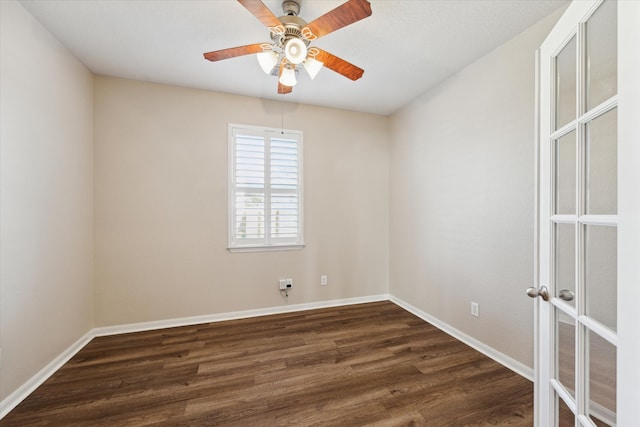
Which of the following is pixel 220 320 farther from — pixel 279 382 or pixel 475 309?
pixel 475 309

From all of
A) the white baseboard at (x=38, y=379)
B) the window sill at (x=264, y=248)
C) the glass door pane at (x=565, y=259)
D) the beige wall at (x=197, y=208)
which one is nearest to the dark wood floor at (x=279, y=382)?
the white baseboard at (x=38, y=379)

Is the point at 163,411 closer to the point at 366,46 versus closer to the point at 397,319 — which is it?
the point at 397,319

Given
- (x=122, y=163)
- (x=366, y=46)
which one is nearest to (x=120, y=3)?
(x=122, y=163)

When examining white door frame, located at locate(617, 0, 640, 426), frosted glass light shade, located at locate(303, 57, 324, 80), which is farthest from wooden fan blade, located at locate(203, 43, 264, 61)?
white door frame, located at locate(617, 0, 640, 426)

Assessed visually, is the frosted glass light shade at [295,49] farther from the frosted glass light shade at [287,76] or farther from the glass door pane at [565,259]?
the glass door pane at [565,259]

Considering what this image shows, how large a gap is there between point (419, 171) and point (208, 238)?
2652 millimetres

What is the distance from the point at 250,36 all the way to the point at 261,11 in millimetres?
720

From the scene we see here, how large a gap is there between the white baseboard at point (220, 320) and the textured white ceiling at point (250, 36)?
Result: 8.54 feet

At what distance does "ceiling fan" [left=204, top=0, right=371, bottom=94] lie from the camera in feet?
4.69

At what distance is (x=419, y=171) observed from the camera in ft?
10.5

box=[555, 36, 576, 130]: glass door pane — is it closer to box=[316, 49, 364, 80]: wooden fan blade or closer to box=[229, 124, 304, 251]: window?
→ box=[316, 49, 364, 80]: wooden fan blade

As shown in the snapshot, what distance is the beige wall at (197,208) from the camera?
2723 millimetres

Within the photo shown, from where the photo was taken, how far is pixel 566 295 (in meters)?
1.03

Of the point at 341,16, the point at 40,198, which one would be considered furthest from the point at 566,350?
the point at 40,198
